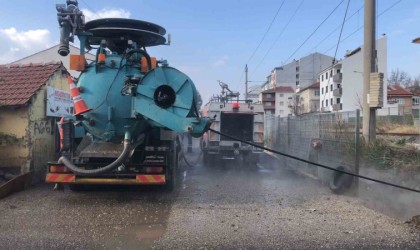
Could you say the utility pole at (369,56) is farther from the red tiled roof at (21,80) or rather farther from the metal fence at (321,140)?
the red tiled roof at (21,80)

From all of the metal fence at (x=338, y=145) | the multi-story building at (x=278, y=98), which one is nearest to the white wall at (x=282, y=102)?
the multi-story building at (x=278, y=98)

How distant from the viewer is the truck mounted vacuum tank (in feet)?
24.9

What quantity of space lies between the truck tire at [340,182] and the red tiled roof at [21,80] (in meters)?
7.82

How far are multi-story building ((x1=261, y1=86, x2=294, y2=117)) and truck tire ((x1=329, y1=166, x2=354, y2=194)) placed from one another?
316 ft

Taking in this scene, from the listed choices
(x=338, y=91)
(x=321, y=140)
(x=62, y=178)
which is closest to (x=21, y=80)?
(x=62, y=178)

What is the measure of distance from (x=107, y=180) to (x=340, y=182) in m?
5.38

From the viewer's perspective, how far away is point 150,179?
8383mm

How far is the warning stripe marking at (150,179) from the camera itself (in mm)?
8336

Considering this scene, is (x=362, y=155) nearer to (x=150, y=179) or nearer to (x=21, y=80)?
(x=150, y=179)

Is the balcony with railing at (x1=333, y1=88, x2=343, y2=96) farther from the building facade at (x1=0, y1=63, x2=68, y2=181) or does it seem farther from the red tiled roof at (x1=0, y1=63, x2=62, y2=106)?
the building facade at (x1=0, y1=63, x2=68, y2=181)

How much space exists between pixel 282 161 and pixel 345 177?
6.99 metres

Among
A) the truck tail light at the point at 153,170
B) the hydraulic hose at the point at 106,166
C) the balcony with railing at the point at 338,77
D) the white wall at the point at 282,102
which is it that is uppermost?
the balcony with railing at the point at 338,77

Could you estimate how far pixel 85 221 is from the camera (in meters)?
6.81

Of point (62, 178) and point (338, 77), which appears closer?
point (62, 178)
